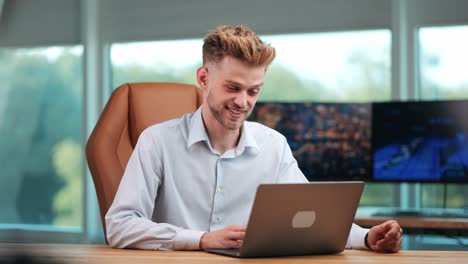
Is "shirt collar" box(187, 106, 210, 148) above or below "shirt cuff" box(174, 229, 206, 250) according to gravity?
above

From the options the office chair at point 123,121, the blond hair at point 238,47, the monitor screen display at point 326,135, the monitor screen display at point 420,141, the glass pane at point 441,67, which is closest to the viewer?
the blond hair at point 238,47

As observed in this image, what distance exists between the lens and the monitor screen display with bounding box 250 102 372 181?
400 centimetres

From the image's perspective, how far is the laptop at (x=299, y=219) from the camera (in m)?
1.37

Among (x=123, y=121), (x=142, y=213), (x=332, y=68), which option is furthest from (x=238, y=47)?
(x=332, y=68)

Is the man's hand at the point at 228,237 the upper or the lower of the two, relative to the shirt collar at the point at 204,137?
lower

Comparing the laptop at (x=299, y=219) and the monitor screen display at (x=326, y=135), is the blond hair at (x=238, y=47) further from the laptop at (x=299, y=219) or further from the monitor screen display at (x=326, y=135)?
the monitor screen display at (x=326, y=135)

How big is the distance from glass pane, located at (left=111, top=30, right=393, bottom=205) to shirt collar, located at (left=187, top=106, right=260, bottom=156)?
3573 millimetres

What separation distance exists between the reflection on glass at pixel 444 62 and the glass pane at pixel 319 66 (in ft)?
0.95

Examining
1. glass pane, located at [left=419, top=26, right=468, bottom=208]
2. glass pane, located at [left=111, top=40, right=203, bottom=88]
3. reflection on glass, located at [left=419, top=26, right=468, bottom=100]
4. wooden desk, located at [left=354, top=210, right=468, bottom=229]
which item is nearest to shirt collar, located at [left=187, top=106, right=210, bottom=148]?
wooden desk, located at [left=354, top=210, right=468, bottom=229]

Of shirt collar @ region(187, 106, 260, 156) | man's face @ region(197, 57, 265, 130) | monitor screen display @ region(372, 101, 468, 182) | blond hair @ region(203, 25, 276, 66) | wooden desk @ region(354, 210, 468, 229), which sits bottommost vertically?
wooden desk @ region(354, 210, 468, 229)

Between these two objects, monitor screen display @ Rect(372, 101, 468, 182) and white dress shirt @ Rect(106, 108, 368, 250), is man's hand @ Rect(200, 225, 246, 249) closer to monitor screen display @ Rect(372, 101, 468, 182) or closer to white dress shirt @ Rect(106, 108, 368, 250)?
white dress shirt @ Rect(106, 108, 368, 250)

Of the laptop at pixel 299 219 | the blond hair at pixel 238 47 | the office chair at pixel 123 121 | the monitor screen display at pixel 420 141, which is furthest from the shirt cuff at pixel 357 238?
the monitor screen display at pixel 420 141

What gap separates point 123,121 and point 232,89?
764mm

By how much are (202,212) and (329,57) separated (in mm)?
3905
